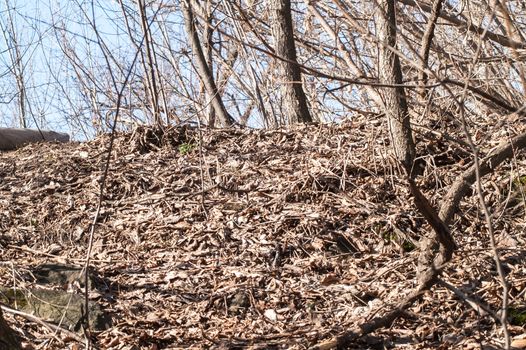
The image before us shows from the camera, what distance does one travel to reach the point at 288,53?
8156mm

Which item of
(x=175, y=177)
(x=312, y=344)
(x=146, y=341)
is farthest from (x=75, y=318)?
(x=175, y=177)

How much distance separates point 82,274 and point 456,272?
263cm

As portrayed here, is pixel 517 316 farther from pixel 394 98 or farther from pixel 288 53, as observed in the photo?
pixel 288 53

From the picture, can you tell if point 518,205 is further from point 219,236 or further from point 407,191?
point 219,236

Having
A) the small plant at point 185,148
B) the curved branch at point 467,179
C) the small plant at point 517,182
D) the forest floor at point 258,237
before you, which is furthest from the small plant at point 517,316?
the small plant at point 185,148

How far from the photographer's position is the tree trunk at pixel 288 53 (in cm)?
815

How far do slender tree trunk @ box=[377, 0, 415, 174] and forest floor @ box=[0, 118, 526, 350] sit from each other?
0.20 m

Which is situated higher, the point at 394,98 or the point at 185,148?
the point at 394,98

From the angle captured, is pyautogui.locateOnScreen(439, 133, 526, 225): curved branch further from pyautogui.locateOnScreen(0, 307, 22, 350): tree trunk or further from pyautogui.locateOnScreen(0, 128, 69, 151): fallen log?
pyautogui.locateOnScreen(0, 128, 69, 151): fallen log

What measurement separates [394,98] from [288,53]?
2.29 m

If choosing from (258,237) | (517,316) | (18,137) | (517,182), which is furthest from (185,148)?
(517,316)

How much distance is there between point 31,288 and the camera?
5.14 m

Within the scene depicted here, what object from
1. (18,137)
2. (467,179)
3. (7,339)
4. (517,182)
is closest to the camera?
(7,339)

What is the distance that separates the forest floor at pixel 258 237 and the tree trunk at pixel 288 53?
0.49 m
